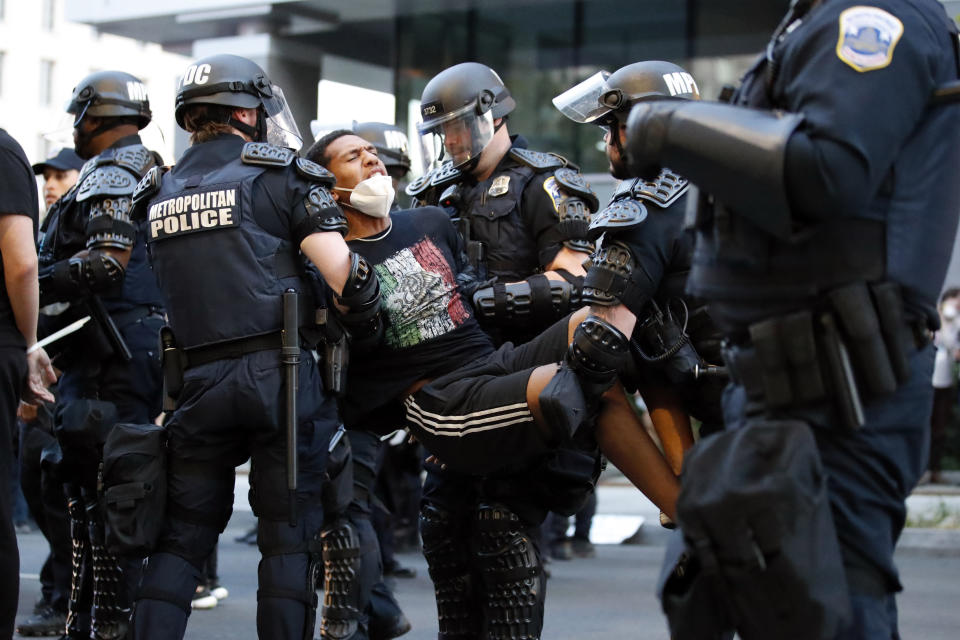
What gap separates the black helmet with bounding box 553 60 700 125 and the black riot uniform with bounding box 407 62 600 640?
0.65m

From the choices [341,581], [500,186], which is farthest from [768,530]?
[500,186]

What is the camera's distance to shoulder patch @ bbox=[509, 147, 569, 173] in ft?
17.1

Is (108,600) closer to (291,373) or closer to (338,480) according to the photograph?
(338,480)

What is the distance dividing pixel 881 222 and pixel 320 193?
2130mm

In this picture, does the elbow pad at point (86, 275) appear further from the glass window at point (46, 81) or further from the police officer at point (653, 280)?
the glass window at point (46, 81)

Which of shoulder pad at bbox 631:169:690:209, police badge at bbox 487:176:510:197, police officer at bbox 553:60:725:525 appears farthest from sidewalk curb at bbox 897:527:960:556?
shoulder pad at bbox 631:169:690:209

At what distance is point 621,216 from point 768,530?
1776 millimetres

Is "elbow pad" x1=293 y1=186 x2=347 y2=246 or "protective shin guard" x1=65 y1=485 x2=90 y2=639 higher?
"elbow pad" x1=293 y1=186 x2=347 y2=246

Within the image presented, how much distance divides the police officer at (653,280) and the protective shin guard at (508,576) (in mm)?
422

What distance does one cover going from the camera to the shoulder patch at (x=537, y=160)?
5.20 metres

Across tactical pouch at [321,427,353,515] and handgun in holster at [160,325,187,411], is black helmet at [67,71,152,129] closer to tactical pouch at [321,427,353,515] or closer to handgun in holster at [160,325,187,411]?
handgun in holster at [160,325,187,411]

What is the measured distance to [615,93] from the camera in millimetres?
4285

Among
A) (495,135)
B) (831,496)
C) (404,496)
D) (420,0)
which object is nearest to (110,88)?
(495,135)

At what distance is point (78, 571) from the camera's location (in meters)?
5.30
